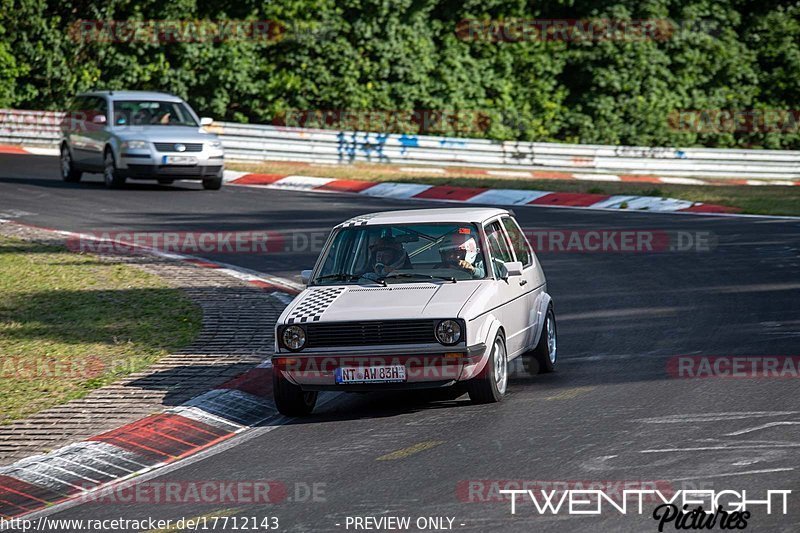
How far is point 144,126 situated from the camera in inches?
951

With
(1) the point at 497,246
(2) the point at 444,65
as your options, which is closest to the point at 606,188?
(2) the point at 444,65

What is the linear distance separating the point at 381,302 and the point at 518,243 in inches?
86.7

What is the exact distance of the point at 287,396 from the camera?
946 centimetres

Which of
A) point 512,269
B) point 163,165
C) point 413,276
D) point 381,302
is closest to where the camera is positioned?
point 381,302

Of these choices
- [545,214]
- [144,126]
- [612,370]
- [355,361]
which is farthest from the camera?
[144,126]

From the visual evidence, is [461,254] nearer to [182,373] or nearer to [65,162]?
[182,373]

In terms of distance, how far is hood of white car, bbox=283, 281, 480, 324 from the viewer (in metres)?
9.30

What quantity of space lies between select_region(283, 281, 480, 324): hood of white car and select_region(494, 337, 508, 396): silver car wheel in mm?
466

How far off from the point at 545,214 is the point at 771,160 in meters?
16.5

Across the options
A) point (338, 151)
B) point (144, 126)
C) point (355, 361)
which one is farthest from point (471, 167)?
point (355, 361)

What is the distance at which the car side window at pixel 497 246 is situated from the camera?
1030 centimetres

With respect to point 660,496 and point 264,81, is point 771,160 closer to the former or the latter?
point 264,81

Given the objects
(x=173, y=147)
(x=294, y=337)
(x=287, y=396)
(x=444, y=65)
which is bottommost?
(x=287, y=396)

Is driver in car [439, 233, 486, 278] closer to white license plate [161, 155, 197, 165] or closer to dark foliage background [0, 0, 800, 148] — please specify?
white license plate [161, 155, 197, 165]
